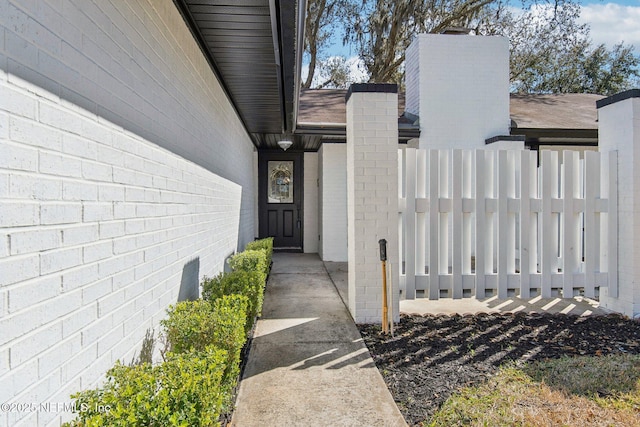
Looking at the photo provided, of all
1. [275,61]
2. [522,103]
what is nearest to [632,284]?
[275,61]

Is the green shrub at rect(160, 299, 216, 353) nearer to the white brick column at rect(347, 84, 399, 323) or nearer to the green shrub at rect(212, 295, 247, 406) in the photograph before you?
the green shrub at rect(212, 295, 247, 406)

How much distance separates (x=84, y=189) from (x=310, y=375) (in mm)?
2189

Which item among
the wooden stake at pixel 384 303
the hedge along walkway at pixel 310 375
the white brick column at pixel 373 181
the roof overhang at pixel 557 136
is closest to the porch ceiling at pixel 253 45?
the white brick column at pixel 373 181

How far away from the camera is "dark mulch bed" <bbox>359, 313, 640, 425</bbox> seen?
3.03 metres

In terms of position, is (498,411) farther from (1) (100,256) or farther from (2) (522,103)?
(2) (522,103)

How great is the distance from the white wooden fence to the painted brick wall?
609 centimetres

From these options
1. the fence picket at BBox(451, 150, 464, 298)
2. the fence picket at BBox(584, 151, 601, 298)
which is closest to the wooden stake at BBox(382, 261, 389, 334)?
the fence picket at BBox(451, 150, 464, 298)

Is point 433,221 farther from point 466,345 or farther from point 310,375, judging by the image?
point 310,375

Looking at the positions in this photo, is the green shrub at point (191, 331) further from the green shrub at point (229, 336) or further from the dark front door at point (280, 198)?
the dark front door at point (280, 198)

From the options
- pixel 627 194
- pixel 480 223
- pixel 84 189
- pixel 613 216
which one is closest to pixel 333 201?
pixel 480 223

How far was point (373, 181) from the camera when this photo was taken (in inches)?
183

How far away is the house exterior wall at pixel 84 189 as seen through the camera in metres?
1.33

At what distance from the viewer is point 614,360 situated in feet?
11.5

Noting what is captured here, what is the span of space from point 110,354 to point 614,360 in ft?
12.5
